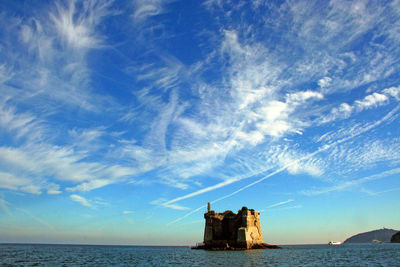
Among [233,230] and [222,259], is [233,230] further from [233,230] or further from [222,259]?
[222,259]

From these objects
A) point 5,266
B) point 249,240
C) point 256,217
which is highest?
point 256,217

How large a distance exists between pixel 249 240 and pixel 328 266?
37.5 meters

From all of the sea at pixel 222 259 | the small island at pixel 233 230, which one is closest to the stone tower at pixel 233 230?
the small island at pixel 233 230

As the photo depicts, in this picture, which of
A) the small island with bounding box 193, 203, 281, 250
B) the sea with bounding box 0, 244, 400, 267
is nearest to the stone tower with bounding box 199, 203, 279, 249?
→ the small island with bounding box 193, 203, 281, 250

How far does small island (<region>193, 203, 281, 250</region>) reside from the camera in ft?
242

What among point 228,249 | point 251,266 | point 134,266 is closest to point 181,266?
point 134,266

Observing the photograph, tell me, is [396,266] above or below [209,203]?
below

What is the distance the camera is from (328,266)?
1517 inches

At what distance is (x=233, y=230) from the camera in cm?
8075

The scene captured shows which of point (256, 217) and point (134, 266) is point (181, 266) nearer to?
point (134, 266)

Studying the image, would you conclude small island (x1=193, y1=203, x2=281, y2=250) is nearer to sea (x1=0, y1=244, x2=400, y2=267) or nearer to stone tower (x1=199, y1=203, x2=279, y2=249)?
stone tower (x1=199, y1=203, x2=279, y2=249)

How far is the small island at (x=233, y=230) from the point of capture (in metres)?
73.8

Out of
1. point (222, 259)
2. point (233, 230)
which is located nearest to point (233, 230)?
point (233, 230)

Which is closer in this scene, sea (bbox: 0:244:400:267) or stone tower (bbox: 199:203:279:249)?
sea (bbox: 0:244:400:267)
